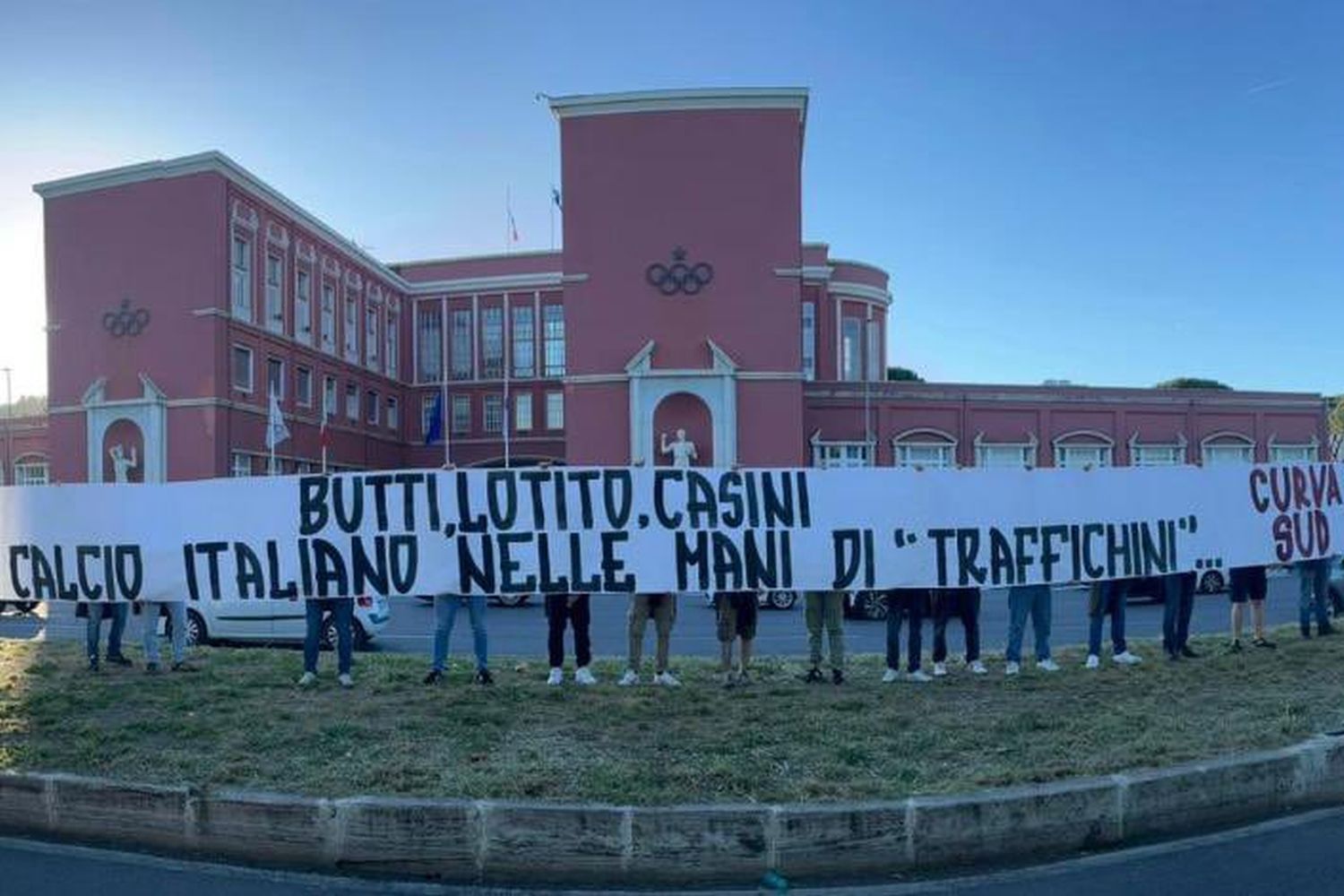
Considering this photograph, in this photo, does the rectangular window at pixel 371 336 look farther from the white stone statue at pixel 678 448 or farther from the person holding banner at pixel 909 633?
the person holding banner at pixel 909 633

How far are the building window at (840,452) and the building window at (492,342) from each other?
28.7 meters

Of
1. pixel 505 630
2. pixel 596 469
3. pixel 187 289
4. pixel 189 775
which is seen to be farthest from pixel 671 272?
pixel 189 775

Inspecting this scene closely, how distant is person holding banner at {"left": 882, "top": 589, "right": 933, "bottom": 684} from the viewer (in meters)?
9.90

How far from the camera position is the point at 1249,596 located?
11828mm

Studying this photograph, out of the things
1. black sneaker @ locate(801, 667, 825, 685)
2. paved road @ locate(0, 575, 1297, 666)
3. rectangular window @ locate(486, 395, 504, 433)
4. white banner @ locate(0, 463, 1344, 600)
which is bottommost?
paved road @ locate(0, 575, 1297, 666)

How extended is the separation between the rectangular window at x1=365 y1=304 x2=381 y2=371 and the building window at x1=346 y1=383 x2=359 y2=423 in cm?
267

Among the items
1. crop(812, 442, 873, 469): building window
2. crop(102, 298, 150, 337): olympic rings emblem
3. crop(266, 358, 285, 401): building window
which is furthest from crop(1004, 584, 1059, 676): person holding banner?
crop(266, 358, 285, 401): building window

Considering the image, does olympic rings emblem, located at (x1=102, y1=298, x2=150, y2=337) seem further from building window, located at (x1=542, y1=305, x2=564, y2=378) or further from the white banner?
the white banner

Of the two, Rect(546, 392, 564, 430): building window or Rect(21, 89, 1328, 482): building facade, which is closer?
Rect(21, 89, 1328, 482): building facade

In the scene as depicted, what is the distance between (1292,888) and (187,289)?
4594 cm

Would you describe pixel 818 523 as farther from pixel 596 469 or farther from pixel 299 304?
pixel 299 304

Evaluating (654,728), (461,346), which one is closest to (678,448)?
(654,728)

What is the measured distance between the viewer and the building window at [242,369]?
44.8 metres

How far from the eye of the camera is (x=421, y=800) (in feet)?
18.9
